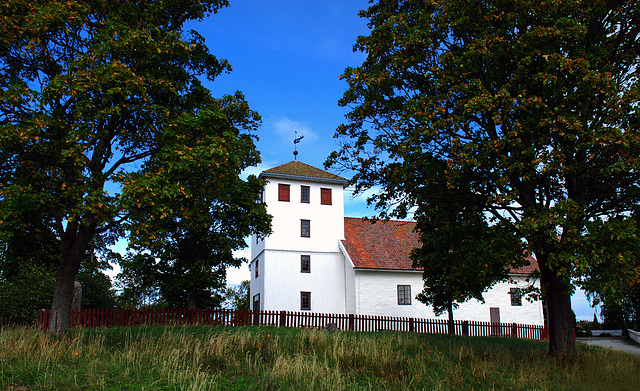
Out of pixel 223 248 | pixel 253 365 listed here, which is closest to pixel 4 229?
pixel 253 365

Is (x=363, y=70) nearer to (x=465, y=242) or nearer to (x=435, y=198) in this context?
(x=435, y=198)

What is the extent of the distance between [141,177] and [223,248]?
45.6ft

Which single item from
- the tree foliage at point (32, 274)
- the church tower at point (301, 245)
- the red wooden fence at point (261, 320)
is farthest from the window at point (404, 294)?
the tree foliage at point (32, 274)

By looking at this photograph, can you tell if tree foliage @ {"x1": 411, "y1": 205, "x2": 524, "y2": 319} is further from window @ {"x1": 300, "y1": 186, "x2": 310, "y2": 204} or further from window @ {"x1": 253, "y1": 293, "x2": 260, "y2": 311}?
window @ {"x1": 253, "y1": 293, "x2": 260, "y2": 311}

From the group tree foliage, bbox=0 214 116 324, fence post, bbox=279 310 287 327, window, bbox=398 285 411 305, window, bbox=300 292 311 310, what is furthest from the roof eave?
fence post, bbox=279 310 287 327

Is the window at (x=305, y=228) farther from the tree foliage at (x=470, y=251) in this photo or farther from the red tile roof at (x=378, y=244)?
the tree foliage at (x=470, y=251)

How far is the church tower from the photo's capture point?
109 ft

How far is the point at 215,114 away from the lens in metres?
11.9

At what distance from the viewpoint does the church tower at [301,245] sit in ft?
109

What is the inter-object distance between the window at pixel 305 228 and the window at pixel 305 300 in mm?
4194

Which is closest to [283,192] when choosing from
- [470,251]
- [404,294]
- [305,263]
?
[305,263]

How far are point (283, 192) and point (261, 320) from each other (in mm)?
13148

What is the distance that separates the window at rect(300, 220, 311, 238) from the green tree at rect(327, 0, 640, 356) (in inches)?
794

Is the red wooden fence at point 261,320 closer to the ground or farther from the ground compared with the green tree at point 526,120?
closer to the ground
